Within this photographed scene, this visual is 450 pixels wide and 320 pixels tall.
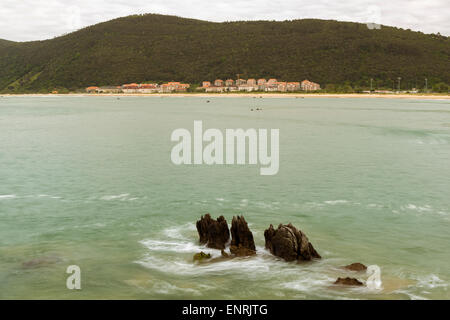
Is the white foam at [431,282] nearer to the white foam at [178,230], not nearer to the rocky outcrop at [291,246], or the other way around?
the rocky outcrop at [291,246]

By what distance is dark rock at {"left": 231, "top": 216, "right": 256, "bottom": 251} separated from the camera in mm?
13984

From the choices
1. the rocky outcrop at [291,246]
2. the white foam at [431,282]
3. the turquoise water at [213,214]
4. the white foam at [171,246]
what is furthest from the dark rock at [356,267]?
the white foam at [171,246]

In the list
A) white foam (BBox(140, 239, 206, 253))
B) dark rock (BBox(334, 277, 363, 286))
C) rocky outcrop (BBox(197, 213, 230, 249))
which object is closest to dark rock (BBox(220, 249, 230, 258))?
rocky outcrop (BBox(197, 213, 230, 249))

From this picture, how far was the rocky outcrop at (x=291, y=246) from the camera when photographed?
13.4 metres

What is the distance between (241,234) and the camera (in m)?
14.1

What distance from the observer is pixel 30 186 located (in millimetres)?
24719

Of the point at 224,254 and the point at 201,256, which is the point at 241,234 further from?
the point at 201,256

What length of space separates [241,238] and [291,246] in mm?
1513

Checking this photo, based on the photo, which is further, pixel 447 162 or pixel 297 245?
pixel 447 162

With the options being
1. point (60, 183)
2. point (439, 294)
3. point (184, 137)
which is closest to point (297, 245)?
point (439, 294)

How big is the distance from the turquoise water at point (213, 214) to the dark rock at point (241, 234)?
1.93 feet

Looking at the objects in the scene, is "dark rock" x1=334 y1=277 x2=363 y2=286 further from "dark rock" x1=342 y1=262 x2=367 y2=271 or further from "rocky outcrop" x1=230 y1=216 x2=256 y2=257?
"rocky outcrop" x1=230 y1=216 x2=256 y2=257
